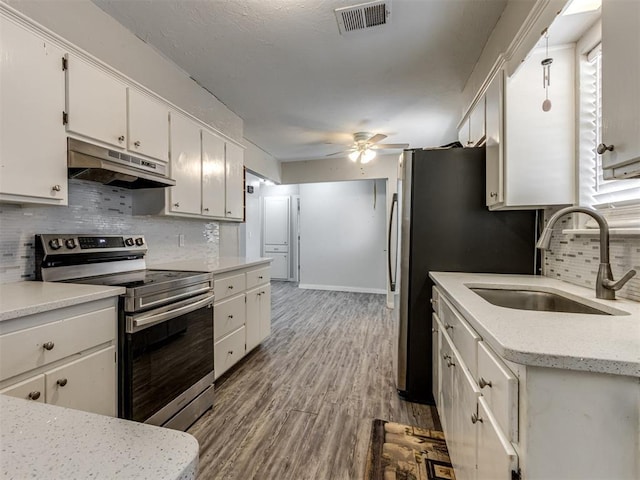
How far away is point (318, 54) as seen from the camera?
2.42 metres

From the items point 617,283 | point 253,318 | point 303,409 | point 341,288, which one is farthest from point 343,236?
point 617,283

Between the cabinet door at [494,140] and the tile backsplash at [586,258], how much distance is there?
0.40 meters

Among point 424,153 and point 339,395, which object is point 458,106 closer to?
point 424,153

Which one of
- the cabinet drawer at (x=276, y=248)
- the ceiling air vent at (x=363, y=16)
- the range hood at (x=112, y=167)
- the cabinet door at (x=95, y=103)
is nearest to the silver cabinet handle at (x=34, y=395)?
the range hood at (x=112, y=167)

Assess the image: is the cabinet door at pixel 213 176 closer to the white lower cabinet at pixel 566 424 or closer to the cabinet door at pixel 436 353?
the cabinet door at pixel 436 353

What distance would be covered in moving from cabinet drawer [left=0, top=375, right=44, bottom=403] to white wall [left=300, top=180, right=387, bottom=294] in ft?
17.2

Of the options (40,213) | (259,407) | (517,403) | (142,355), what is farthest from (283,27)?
(259,407)

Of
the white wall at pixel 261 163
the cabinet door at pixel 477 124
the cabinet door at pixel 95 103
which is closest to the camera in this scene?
the cabinet door at pixel 95 103

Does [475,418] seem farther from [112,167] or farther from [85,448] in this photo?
[112,167]

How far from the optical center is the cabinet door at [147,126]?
75.9 inches

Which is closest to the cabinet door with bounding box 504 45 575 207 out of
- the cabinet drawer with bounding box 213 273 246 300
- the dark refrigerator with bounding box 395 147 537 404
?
the dark refrigerator with bounding box 395 147 537 404

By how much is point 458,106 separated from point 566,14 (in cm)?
213

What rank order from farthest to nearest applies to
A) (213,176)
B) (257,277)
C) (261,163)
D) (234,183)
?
(261,163), (234,183), (257,277), (213,176)

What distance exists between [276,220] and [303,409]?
5465 mm
